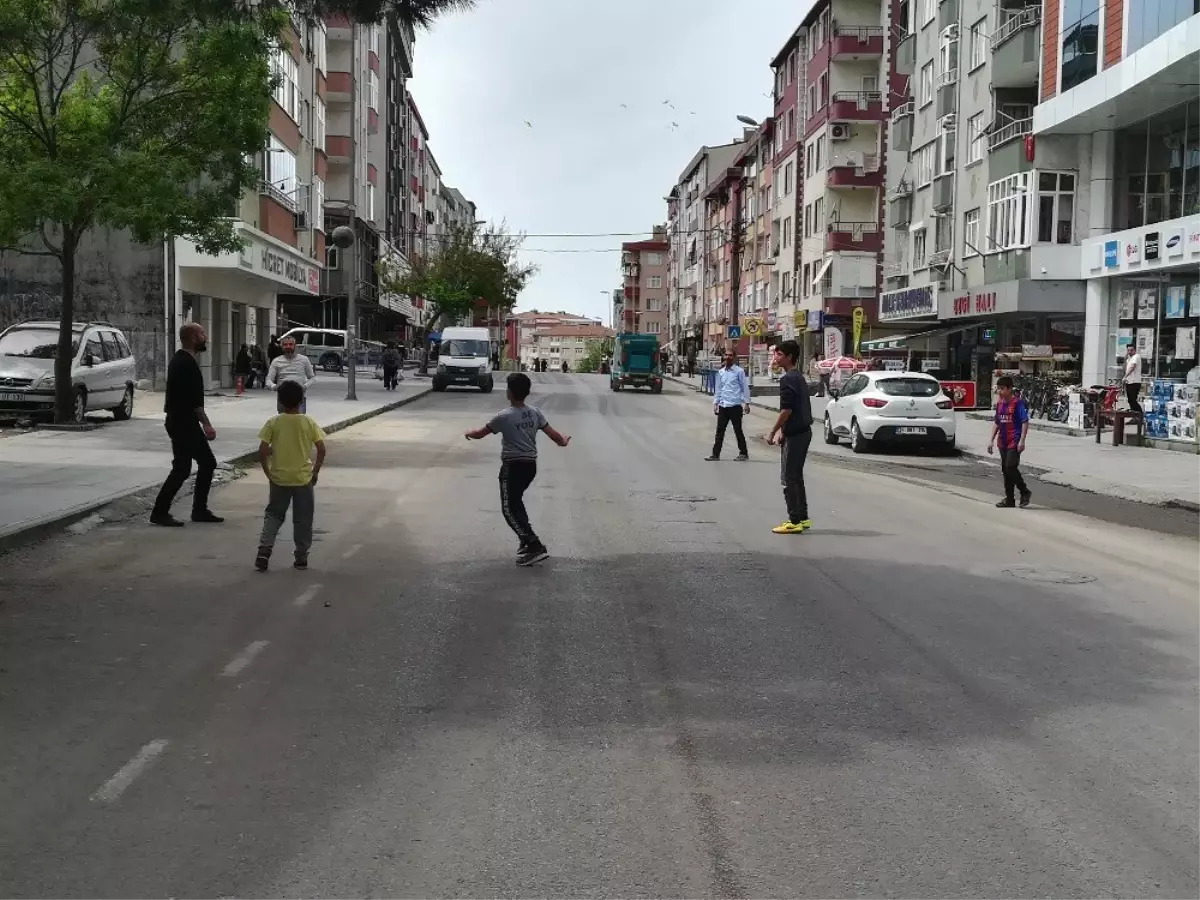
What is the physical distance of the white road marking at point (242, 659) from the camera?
6.50m

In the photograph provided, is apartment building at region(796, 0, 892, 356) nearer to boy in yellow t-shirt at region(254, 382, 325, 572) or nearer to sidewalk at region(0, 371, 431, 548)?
sidewalk at region(0, 371, 431, 548)

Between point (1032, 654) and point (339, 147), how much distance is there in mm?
60425

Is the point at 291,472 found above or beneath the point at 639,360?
beneath

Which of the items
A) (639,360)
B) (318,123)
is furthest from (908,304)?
(318,123)

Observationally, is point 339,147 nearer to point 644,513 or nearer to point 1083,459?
point 1083,459

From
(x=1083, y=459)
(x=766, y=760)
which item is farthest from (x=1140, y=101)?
(x=766, y=760)

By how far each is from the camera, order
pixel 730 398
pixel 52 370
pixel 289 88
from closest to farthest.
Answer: pixel 730 398 < pixel 52 370 < pixel 289 88

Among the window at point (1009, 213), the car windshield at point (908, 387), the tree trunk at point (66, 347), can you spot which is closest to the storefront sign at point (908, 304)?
the window at point (1009, 213)

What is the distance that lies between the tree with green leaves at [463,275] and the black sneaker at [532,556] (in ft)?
187

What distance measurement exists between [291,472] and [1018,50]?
31391mm

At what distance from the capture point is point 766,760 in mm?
5125

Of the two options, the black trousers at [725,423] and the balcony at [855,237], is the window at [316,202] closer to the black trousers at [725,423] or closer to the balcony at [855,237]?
the balcony at [855,237]

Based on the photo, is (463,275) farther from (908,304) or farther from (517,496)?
(517,496)

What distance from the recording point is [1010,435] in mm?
15047
